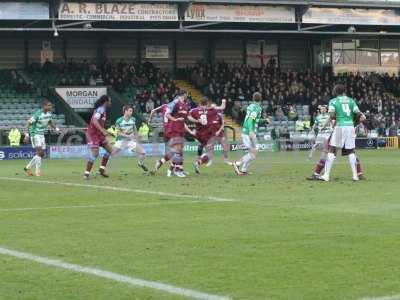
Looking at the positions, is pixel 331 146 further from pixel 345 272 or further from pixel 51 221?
pixel 345 272

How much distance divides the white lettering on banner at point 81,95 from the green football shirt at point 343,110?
1103 inches

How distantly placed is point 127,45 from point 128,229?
44.0 metres

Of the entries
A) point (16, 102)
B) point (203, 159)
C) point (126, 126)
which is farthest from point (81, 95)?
point (203, 159)

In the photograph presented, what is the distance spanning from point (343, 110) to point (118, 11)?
26136 mm

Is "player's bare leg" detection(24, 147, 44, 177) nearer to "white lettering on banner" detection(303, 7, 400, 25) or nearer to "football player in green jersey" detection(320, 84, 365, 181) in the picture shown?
"football player in green jersey" detection(320, 84, 365, 181)

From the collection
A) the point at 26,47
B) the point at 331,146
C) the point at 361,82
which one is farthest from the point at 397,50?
the point at 331,146

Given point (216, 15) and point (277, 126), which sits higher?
point (216, 15)

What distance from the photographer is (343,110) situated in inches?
808

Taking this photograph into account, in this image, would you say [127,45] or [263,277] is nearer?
[263,277]

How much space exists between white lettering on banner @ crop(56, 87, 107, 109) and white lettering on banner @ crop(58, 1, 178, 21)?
4501 mm

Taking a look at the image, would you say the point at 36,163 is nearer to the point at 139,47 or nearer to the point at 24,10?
the point at 24,10

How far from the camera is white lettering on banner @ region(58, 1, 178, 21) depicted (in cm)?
4391

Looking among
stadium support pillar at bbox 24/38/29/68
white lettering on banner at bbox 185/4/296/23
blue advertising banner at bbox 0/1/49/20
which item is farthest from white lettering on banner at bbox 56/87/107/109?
white lettering on banner at bbox 185/4/296/23

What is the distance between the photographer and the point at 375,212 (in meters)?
13.4
